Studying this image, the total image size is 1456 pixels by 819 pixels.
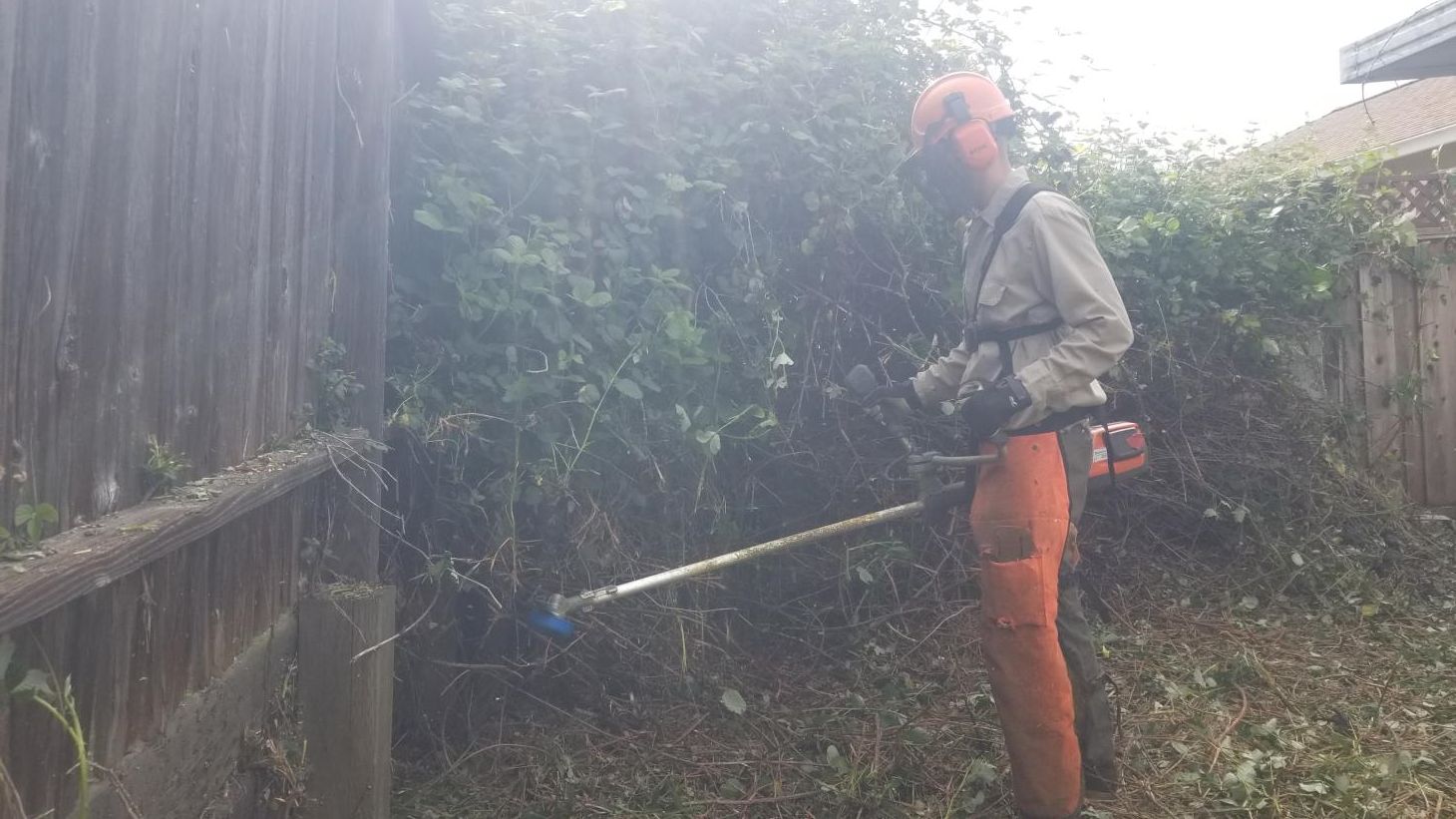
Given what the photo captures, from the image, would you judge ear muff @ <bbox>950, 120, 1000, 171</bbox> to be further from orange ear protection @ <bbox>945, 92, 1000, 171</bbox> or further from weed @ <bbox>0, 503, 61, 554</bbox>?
weed @ <bbox>0, 503, 61, 554</bbox>

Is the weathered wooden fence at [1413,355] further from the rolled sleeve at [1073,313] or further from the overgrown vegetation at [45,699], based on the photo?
the overgrown vegetation at [45,699]

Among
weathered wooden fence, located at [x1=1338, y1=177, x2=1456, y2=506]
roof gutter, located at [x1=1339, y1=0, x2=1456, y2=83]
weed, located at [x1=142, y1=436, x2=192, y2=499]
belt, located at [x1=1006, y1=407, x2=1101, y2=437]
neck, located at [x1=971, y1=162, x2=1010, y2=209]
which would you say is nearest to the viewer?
weed, located at [x1=142, y1=436, x2=192, y2=499]

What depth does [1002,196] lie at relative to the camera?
3.38 meters

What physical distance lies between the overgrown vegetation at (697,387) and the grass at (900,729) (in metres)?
0.02

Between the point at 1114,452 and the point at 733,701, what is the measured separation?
1518 mm

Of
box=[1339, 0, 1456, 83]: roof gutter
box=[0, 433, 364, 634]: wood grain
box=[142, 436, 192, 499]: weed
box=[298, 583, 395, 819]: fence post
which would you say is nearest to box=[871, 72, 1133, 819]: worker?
box=[298, 583, 395, 819]: fence post

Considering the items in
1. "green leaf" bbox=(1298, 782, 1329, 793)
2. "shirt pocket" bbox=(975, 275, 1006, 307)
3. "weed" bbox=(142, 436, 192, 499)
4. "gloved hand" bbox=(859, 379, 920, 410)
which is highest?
"shirt pocket" bbox=(975, 275, 1006, 307)

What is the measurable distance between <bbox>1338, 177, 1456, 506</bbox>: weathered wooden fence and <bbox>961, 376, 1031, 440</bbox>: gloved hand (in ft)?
13.4

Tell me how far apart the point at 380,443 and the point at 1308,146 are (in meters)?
5.49

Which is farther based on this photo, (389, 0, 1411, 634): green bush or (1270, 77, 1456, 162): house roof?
(1270, 77, 1456, 162): house roof

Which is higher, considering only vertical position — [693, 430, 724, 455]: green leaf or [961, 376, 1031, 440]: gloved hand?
[961, 376, 1031, 440]: gloved hand

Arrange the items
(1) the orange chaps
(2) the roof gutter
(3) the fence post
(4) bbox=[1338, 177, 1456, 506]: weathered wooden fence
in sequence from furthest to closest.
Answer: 1. (4) bbox=[1338, 177, 1456, 506]: weathered wooden fence
2. (2) the roof gutter
3. (1) the orange chaps
4. (3) the fence post

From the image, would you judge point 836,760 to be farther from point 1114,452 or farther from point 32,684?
point 32,684

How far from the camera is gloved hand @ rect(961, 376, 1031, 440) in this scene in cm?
307
